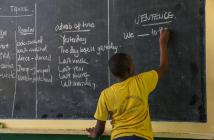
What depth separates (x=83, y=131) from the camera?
3316mm

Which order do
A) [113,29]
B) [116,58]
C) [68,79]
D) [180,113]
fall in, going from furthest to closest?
[68,79] → [113,29] → [180,113] → [116,58]

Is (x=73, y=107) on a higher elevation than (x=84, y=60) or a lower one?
lower

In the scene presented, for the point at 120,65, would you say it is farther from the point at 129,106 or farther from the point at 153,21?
the point at 153,21

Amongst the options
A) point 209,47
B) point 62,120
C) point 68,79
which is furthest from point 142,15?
point 62,120

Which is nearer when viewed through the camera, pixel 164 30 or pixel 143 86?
pixel 143 86

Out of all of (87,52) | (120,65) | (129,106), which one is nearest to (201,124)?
(129,106)

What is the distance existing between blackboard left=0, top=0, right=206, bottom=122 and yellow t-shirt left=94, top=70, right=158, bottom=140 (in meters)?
0.34

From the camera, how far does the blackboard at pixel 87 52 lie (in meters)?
2.88

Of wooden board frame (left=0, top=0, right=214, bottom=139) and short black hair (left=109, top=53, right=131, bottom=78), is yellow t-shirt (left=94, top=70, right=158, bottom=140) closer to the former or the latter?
short black hair (left=109, top=53, right=131, bottom=78)

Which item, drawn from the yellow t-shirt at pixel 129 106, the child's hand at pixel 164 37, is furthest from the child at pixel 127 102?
the child's hand at pixel 164 37

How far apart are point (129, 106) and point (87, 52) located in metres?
0.86

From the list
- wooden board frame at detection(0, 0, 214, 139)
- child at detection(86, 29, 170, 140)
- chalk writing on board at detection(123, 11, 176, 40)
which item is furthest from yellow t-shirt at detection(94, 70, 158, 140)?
chalk writing on board at detection(123, 11, 176, 40)

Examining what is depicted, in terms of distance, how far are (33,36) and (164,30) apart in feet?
3.82

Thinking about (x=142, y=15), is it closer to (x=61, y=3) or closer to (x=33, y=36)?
(x=61, y=3)
